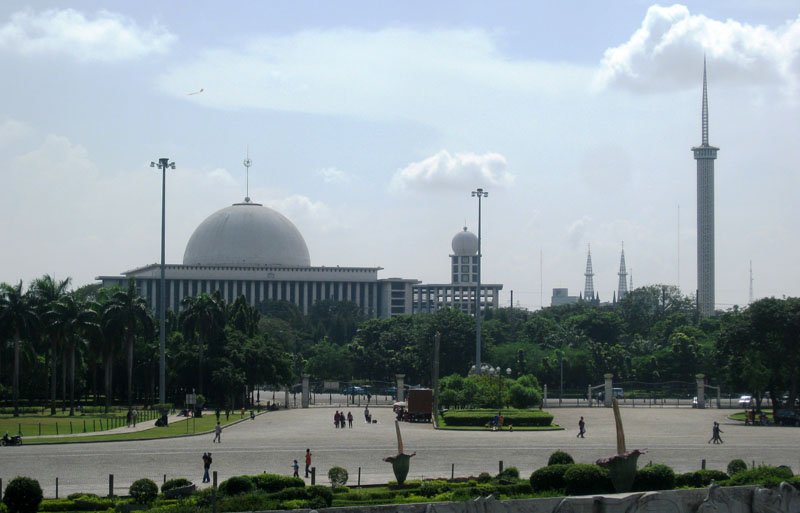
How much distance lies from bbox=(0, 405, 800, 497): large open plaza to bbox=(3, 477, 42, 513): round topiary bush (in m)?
6.33

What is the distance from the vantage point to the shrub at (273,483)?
1103 inches

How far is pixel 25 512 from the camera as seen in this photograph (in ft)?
82.5

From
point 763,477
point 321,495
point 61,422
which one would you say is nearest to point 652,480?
point 763,477

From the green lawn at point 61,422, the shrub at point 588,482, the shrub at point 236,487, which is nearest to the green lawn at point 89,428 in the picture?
the green lawn at point 61,422

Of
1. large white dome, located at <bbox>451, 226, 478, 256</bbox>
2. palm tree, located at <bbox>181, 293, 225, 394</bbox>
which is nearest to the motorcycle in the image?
palm tree, located at <bbox>181, 293, 225, 394</bbox>

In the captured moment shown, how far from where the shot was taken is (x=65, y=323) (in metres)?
71.6

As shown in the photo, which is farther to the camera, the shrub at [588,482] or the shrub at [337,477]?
the shrub at [337,477]

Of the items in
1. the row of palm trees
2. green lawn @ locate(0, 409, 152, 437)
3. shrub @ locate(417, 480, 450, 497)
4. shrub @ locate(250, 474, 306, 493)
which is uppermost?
the row of palm trees

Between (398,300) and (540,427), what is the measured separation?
13401 cm

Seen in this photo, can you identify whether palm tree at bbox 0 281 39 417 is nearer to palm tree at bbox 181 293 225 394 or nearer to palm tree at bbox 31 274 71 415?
palm tree at bbox 31 274 71 415

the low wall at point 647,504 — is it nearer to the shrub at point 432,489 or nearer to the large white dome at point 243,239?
the shrub at point 432,489

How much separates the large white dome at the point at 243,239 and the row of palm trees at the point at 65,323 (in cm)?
8878

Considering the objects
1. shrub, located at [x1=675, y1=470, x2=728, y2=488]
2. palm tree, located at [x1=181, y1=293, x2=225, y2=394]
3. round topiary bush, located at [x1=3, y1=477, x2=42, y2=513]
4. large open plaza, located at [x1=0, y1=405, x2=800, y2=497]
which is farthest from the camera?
palm tree, located at [x1=181, y1=293, x2=225, y2=394]

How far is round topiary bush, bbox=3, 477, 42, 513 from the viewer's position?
24938 mm
